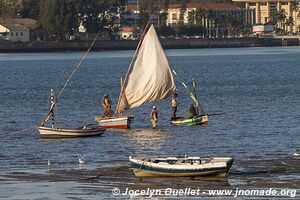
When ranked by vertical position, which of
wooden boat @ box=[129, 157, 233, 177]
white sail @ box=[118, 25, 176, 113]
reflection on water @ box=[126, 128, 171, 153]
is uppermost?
white sail @ box=[118, 25, 176, 113]

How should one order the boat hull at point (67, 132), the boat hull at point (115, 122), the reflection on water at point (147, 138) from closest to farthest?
the reflection on water at point (147, 138) < the boat hull at point (67, 132) < the boat hull at point (115, 122)

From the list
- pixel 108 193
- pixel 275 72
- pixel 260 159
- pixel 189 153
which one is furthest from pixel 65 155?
pixel 275 72

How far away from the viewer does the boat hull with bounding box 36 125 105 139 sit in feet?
206

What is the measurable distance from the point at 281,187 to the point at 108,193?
19.7 feet

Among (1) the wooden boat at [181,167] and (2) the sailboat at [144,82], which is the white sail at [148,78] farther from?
(1) the wooden boat at [181,167]

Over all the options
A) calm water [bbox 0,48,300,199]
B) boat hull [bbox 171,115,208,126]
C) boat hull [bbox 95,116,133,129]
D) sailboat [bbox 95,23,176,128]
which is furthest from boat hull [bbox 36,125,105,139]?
boat hull [bbox 171,115,208,126]

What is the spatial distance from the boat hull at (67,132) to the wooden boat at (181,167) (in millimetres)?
16669

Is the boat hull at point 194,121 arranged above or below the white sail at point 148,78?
below

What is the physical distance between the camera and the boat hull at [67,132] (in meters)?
62.7

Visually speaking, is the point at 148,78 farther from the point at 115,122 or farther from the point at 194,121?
the point at 115,122

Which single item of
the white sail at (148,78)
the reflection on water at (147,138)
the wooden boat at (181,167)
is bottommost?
the reflection on water at (147,138)

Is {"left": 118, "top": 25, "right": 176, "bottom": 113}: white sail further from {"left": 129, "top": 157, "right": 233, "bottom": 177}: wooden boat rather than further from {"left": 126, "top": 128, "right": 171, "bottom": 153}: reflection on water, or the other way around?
{"left": 129, "top": 157, "right": 233, "bottom": 177}: wooden boat

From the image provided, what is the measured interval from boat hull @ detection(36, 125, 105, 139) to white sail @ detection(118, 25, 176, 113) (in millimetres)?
6030

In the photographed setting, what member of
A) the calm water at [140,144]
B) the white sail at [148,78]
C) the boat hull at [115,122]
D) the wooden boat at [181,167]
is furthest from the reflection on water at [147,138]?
the wooden boat at [181,167]
